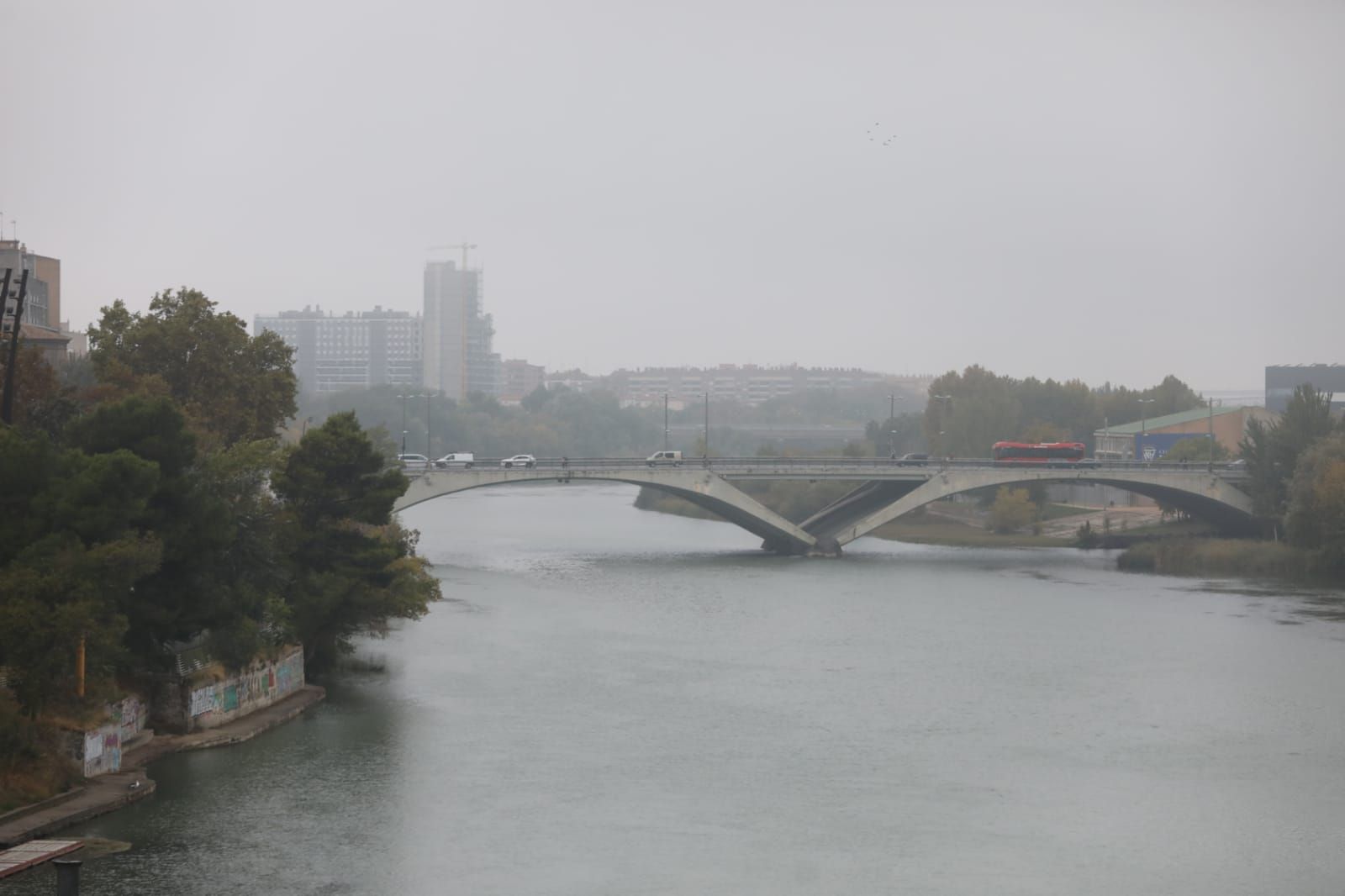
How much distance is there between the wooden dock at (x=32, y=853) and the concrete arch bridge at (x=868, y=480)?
4083 cm

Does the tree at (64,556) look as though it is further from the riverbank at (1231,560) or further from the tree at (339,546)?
the riverbank at (1231,560)

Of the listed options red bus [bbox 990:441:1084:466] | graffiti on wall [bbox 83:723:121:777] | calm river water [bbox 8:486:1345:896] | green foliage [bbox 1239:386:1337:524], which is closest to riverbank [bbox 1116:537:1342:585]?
A: green foliage [bbox 1239:386:1337:524]

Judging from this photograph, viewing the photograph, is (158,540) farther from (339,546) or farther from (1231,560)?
(1231,560)

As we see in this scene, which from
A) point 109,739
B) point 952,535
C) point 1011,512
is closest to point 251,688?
point 109,739

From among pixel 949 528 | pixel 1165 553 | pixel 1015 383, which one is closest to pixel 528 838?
pixel 1165 553

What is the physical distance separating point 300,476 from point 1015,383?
73243 mm

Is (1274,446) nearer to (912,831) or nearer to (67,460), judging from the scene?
(912,831)

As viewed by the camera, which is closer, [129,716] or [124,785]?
[124,785]

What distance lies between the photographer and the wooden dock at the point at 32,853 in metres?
21.0

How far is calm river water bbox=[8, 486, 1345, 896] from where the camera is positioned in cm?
2266

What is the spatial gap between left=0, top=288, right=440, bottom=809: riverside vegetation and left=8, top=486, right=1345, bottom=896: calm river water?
6.06 feet

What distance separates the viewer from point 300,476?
36.3m

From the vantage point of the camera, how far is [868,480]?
224ft

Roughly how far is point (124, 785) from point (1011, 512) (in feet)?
189
